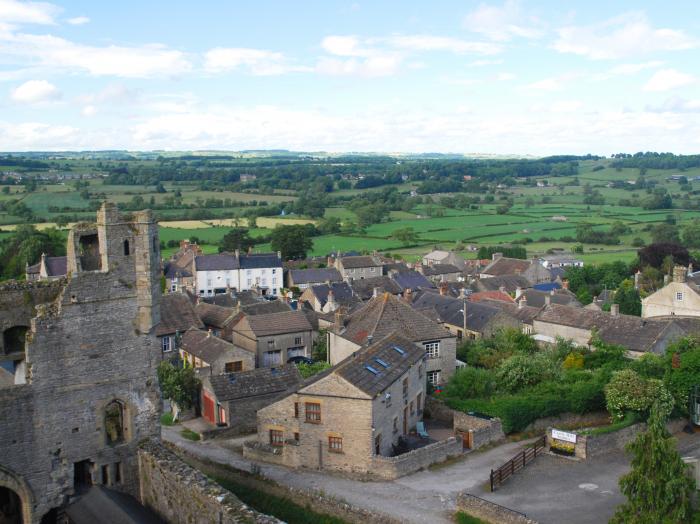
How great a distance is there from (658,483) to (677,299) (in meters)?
39.7

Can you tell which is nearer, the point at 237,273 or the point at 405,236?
the point at 237,273

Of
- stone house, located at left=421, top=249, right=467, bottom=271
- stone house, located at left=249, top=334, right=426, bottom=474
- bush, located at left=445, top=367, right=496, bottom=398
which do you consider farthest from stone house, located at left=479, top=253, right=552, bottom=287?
stone house, located at left=249, top=334, right=426, bottom=474

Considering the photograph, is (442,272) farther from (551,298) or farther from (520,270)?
(551,298)

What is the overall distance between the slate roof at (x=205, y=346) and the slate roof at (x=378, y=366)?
1109cm

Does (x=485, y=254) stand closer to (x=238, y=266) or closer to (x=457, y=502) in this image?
(x=238, y=266)

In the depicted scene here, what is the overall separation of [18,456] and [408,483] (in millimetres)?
13325

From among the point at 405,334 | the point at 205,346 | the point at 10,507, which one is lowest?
the point at 205,346

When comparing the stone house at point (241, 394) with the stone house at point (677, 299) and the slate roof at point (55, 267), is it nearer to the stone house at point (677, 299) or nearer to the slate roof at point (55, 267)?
the stone house at point (677, 299)

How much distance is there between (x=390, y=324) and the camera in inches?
1443

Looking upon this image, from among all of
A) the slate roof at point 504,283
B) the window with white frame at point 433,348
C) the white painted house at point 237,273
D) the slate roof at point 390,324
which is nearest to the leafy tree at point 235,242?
the white painted house at point 237,273

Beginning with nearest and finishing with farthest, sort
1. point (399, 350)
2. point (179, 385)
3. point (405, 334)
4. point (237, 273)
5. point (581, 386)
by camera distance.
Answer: point (399, 350), point (581, 386), point (179, 385), point (405, 334), point (237, 273)

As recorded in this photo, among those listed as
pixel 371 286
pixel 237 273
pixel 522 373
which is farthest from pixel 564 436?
pixel 237 273

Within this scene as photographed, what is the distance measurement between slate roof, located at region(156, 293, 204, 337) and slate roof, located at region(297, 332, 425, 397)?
18823mm

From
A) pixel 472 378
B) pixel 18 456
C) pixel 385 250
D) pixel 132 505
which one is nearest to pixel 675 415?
pixel 472 378
